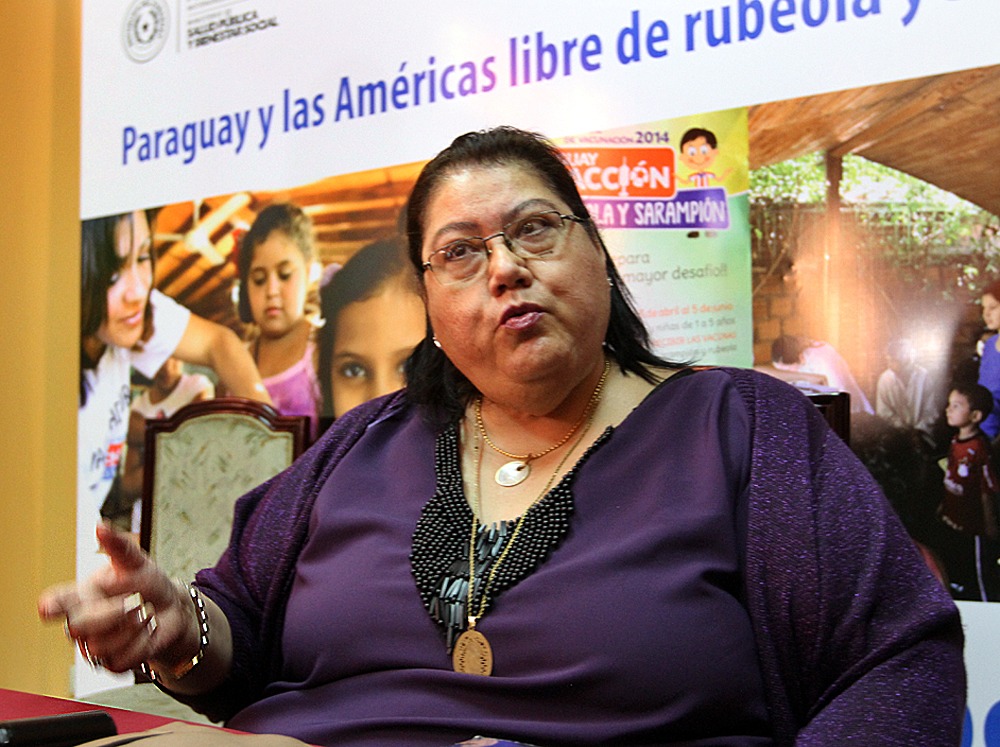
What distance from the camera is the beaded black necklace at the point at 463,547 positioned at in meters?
1.31

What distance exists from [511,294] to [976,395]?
1192 millimetres

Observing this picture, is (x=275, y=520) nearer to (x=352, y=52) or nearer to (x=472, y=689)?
(x=472, y=689)

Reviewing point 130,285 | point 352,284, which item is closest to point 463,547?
point 352,284

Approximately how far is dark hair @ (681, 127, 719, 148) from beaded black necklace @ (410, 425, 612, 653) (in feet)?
4.10

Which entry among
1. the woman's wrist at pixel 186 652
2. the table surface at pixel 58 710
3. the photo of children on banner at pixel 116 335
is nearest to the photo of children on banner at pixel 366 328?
the photo of children on banner at pixel 116 335

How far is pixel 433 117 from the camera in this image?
2922mm

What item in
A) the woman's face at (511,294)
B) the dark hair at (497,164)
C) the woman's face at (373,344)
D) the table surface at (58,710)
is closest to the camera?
the table surface at (58,710)

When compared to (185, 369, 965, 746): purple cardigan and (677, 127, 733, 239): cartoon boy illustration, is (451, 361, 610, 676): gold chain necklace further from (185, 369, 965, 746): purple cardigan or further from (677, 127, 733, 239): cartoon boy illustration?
(677, 127, 733, 239): cartoon boy illustration

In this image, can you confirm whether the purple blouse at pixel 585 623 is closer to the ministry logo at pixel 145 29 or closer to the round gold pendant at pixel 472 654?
the round gold pendant at pixel 472 654

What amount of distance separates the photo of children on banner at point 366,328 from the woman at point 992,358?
59.8 inches

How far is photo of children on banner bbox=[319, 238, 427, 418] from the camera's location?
3.00 metres

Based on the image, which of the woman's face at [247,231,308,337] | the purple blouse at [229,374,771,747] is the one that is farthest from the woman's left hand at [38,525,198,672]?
the woman's face at [247,231,308,337]

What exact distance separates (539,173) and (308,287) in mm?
1730

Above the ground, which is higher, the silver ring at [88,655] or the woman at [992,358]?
the woman at [992,358]
